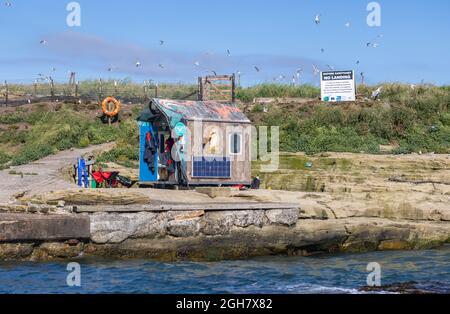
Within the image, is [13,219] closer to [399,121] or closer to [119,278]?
[119,278]

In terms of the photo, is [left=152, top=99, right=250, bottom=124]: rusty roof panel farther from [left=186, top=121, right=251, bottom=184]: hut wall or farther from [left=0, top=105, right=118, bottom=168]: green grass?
[left=0, top=105, right=118, bottom=168]: green grass

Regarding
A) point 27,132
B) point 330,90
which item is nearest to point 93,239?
point 27,132

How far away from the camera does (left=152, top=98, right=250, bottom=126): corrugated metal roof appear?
2338 centimetres

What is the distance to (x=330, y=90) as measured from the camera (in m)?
40.7

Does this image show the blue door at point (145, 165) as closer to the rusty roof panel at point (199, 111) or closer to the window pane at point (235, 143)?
the rusty roof panel at point (199, 111)

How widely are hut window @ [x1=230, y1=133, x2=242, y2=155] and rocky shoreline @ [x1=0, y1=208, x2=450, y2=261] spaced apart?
459cm

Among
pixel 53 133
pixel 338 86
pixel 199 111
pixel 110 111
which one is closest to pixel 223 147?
pixel 199 111

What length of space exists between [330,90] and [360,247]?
21339 millimetres

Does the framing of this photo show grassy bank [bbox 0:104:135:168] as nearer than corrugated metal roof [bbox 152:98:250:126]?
No

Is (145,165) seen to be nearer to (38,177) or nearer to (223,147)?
(223,147)

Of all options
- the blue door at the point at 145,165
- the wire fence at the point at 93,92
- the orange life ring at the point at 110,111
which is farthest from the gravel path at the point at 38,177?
the wire fence at the point at 93,92

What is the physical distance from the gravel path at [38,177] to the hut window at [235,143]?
5.05m

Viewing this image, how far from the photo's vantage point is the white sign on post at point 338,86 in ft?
131

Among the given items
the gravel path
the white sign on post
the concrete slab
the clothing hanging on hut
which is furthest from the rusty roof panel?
the white sign on post
